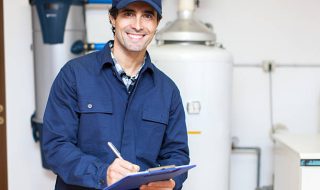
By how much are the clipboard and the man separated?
0.25 ft

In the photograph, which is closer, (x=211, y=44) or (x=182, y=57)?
(x=182, y=57)

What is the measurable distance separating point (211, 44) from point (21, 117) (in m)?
1.32

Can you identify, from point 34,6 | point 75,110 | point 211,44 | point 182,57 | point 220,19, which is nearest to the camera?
point 75,110

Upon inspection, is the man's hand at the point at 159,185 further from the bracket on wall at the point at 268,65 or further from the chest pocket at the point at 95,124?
the bracket on wall at the point at 268,65

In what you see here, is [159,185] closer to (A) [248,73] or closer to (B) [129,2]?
(B) [129,2]

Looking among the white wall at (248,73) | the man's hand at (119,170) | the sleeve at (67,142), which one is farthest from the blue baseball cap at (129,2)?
the white wall at (248,73)

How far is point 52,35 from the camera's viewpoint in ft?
7.51

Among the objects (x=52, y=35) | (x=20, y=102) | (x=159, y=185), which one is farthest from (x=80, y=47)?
(x=159, y=185)

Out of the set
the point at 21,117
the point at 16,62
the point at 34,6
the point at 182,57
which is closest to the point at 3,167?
the point at 21,117

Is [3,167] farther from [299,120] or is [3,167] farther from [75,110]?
[299,120]

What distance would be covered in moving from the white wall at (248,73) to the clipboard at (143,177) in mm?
1515

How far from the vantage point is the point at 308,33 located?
2.54m

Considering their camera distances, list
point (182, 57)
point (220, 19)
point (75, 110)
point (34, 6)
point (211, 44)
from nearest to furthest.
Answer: point (75, 110) → point (182, 57) → point (211, 44) → point (34, 6) → point (220, 19)

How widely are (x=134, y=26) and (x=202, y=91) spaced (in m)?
0.70
